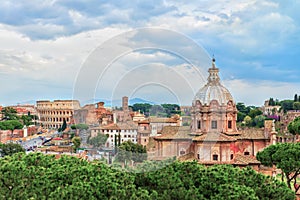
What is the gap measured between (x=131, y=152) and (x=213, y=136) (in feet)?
29.9

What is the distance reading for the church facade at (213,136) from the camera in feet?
82.0

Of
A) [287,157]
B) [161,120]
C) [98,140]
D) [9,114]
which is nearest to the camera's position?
[287,157]

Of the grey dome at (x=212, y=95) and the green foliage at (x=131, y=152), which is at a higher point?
the grey dome at (x=212, y=95)

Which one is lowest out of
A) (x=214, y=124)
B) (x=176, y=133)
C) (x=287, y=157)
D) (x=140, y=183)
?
(x=140, y=183)

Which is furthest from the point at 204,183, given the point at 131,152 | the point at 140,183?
the point at 131,152

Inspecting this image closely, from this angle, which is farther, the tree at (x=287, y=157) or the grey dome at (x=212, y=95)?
the grey dome at (x=212, y=95)

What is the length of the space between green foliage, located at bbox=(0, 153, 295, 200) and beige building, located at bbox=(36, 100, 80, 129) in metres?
50.5

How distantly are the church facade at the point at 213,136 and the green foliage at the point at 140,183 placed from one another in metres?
11.8

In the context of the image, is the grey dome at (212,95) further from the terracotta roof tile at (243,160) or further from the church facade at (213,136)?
the terracotta roof tile at (243,160)

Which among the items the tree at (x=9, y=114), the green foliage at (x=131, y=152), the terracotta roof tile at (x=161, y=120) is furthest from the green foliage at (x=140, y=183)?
the tree at (x=9, y=114)

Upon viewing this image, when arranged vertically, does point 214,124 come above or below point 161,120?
below

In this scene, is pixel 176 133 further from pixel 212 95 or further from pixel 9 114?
pixel 9 114

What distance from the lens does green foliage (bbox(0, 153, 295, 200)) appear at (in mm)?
10492

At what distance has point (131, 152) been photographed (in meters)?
18.2
